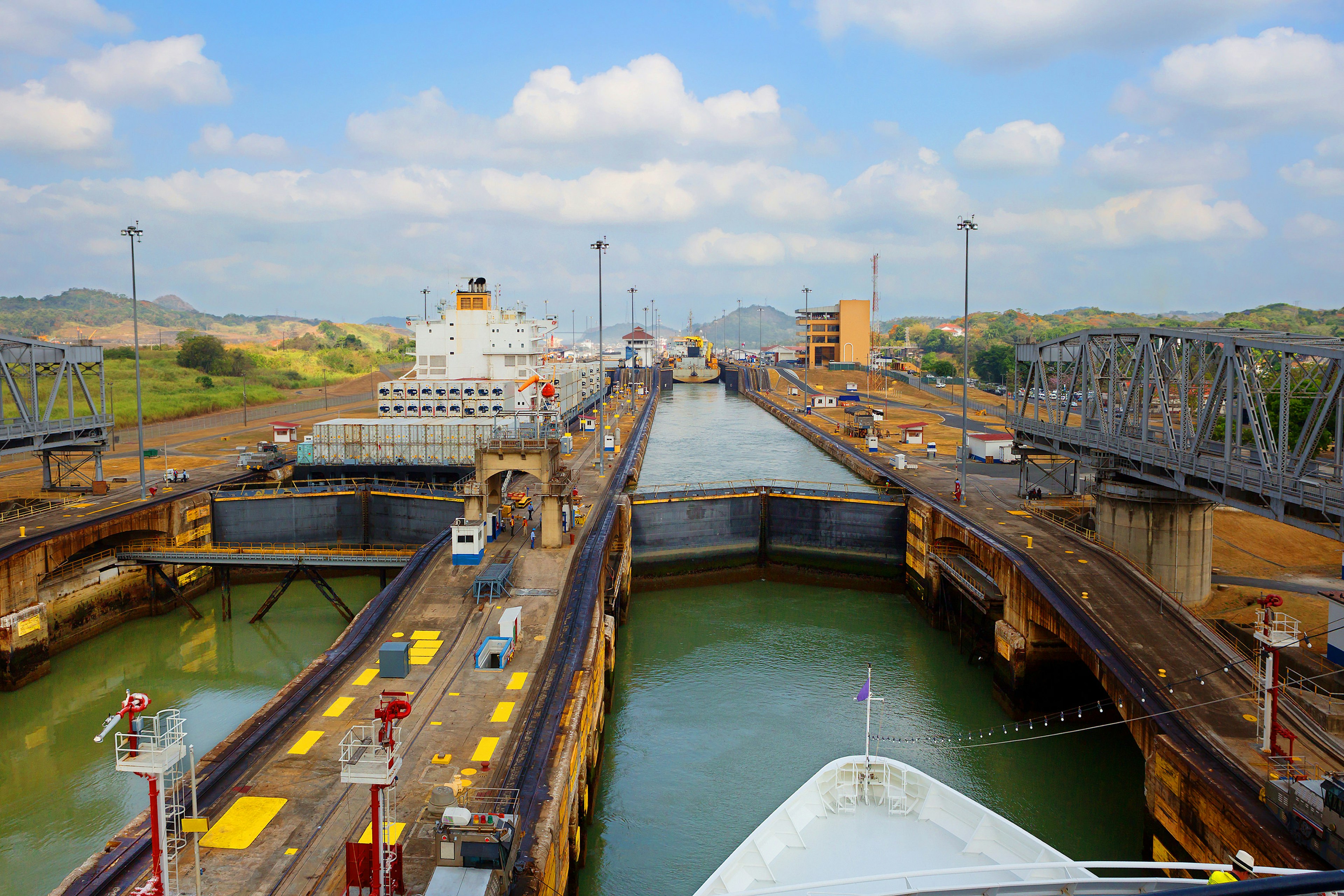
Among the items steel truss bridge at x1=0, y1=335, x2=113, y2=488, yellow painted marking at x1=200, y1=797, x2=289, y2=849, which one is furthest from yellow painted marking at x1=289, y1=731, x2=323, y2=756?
steel truss bridge at x1=0, y1=335, x2=113, y2=488

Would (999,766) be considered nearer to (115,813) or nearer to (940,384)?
(115,813)

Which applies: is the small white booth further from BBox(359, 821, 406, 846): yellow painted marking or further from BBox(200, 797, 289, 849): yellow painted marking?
BBox(359, 821, 406, 846): yellow painted marking

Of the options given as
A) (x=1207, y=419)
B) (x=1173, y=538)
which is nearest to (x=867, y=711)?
(x=1207, y=419)

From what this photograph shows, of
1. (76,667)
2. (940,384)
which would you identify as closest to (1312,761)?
(76,667)

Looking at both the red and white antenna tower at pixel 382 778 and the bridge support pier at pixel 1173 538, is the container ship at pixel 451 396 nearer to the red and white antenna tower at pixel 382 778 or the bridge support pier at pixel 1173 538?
the bridge support pier at pixel 1173 538

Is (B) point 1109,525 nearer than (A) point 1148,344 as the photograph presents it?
No
